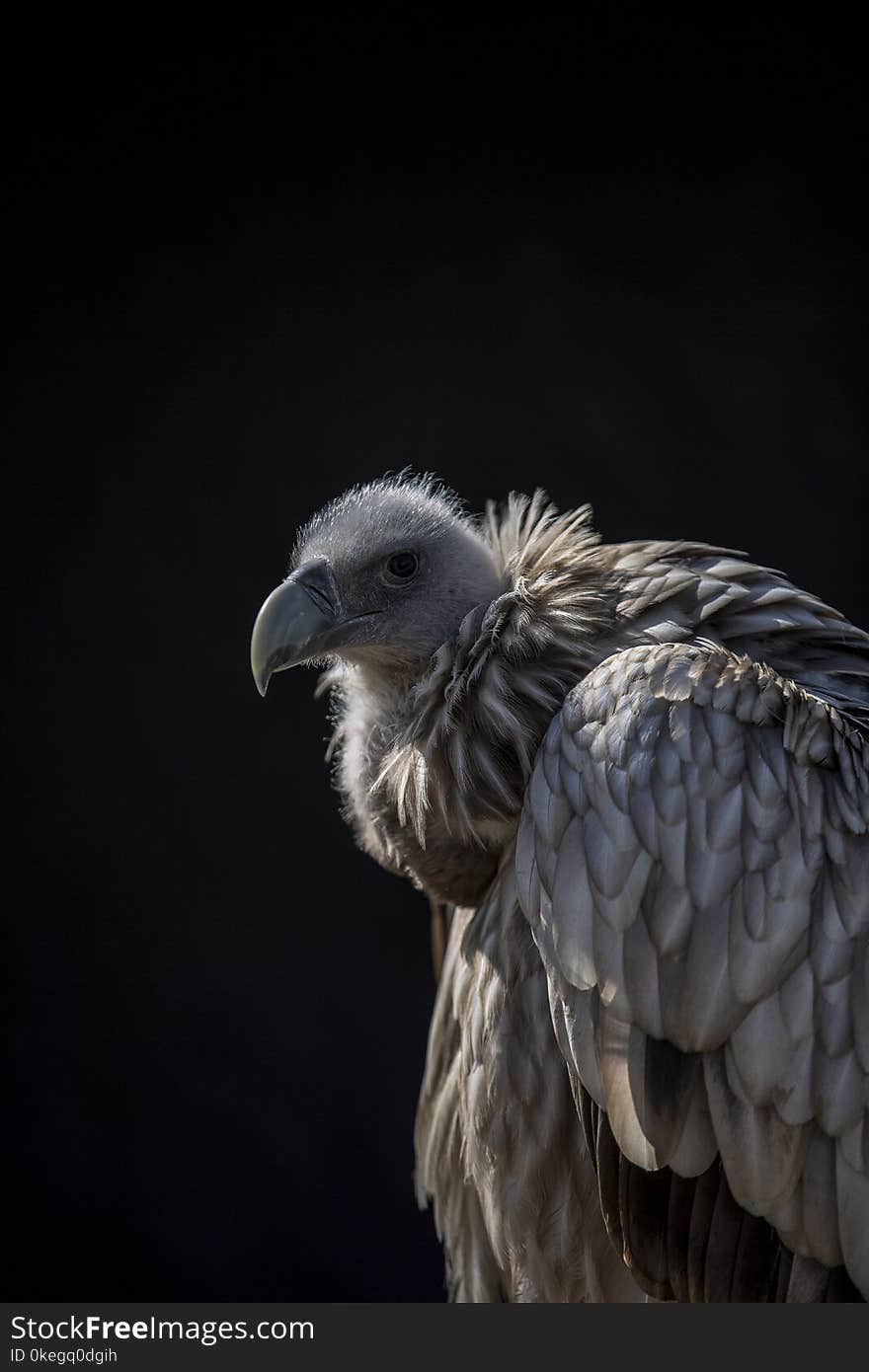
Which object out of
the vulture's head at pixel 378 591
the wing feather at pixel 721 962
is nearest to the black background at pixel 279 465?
the vulture's head at pixel 378 591

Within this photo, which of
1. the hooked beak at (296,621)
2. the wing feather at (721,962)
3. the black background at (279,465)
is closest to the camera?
the wing feather at (721,962)

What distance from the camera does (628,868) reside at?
1322 mm

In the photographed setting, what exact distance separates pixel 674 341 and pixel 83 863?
1433 millimetres

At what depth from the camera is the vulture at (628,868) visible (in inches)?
50.9

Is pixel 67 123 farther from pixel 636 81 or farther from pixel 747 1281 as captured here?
pixel 747 1281

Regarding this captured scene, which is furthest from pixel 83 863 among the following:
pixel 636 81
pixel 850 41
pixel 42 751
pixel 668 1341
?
pixel 850 41

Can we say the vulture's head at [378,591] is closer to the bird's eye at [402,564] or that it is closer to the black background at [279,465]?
the bird's eye at [402,564]

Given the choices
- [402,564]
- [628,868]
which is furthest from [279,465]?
[628,868]

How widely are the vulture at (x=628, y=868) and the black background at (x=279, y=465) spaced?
0.95m

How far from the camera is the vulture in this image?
129 cm

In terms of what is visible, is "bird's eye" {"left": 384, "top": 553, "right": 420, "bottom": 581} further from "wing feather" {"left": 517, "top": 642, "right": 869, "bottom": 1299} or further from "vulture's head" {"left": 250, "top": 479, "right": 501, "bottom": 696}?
"wing feather" {"left": 517, "top": 642, "right": 869, "bottom": 1299}

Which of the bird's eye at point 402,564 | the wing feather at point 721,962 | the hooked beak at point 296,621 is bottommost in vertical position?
the wing feather at point 721,962

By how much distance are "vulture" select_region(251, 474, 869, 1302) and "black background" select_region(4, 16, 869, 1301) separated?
946 millimetres

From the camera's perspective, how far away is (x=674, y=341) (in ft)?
8.17
